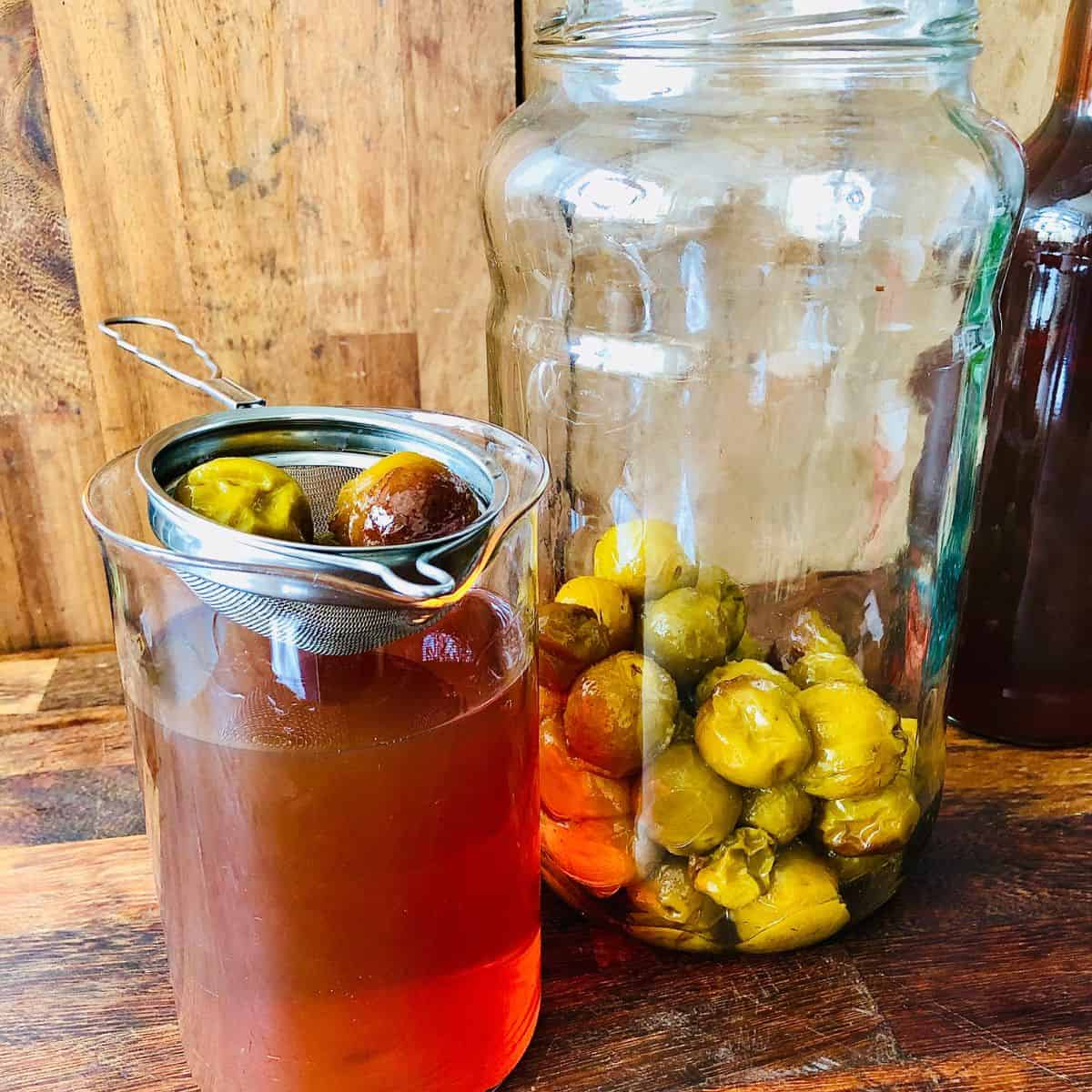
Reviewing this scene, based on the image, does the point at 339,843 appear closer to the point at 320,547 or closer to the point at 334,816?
the point at 334,816

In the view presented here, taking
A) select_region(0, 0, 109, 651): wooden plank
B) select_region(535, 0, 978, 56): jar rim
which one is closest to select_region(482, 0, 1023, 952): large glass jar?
select_region(535, 0, 978, 56): jar rim

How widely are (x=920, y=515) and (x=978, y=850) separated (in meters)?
0.20

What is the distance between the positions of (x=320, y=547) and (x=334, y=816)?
0.10 m

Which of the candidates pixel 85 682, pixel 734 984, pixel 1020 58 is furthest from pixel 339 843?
pixel 1020 58

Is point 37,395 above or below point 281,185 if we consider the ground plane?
below

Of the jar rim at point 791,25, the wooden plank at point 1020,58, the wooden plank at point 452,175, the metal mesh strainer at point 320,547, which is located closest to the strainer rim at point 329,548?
the metal mesh strainer at point 320,547

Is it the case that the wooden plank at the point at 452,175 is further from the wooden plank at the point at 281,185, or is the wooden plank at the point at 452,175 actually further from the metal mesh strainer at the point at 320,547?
the metal mesh strainer at the point at 320,547

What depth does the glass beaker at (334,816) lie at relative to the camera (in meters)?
0.39

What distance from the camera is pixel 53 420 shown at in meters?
0.77

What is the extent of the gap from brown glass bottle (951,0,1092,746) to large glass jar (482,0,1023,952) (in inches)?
4.5

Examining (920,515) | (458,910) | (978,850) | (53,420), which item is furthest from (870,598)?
(53,420)

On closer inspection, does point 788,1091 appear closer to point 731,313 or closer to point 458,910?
point 458,910

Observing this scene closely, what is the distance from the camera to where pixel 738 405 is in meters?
0.53

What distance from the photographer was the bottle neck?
1.99ft
